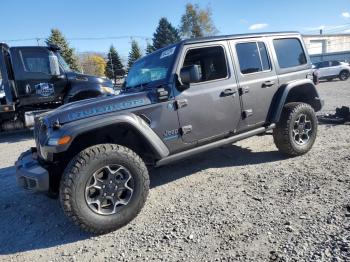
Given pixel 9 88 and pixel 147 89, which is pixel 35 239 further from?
pixel 9 88

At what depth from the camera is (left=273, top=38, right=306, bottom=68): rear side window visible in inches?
187

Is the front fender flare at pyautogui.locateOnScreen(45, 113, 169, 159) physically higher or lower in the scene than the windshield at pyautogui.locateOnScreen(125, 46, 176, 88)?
lower

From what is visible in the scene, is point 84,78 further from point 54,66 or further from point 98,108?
point 98,108

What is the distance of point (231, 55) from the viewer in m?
4.22

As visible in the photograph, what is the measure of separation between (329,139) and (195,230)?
382cm

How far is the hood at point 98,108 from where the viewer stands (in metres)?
3.19

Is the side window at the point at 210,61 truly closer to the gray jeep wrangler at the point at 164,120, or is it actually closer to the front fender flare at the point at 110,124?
the gray jeep wrangler at the point at 164,120

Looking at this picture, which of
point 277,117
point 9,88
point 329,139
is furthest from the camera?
point 9,88

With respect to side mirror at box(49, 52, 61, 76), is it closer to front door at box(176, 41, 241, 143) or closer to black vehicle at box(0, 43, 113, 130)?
black vehicle at box(0, 43, 113, 130)

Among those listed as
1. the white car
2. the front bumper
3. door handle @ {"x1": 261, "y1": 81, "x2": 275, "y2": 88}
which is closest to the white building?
the white car

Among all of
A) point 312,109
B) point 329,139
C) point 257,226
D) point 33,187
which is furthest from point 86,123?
point 329,139

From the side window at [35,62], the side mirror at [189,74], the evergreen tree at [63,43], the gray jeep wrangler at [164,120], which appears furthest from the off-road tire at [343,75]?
the evergreen tree at [63,43]

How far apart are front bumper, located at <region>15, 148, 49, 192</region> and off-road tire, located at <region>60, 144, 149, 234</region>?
24cm

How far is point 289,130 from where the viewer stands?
15.3ft
